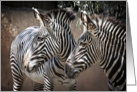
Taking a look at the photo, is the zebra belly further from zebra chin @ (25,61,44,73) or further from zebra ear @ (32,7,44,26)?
zebra ear @ (32,7,44,26)

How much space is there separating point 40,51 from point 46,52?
74 mm

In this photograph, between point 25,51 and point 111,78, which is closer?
point 111,78

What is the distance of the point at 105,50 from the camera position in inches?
147

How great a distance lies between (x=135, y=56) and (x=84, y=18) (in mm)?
788

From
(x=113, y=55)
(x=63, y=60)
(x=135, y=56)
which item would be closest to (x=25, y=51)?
(x=63, y=60)

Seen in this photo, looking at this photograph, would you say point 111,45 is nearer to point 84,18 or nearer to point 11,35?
point 84,18

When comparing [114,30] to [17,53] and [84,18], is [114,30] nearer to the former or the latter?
[84,18]

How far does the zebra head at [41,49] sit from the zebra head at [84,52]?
0.26m

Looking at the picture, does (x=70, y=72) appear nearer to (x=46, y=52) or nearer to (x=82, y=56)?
(x=82, y=56)

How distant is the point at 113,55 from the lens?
147 inches

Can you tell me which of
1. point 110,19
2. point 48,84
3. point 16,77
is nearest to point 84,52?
point 110,19

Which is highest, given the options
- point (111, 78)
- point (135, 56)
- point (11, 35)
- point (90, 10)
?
point (90, 10)

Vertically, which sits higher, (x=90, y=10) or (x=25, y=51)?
(x=90, y=10)

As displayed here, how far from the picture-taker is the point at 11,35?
4.02m
